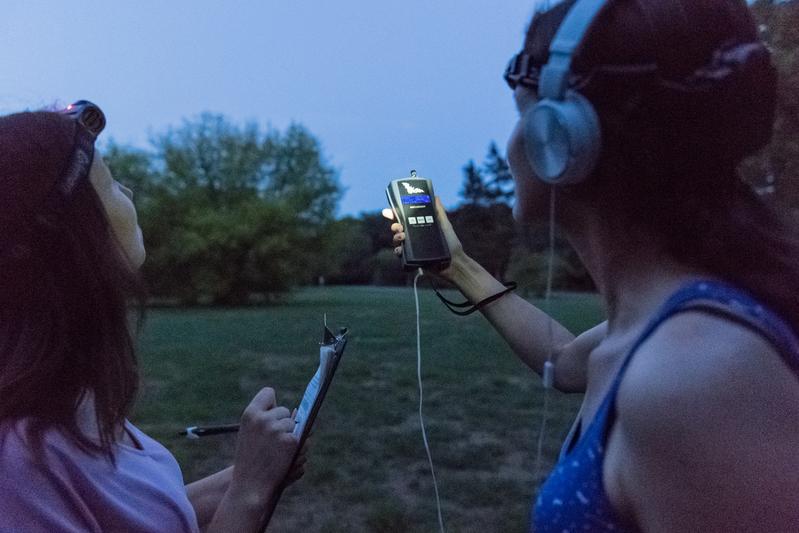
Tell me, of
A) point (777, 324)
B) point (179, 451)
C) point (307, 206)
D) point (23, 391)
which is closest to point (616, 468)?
point (777, 324)

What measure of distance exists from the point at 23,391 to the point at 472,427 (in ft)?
15.0

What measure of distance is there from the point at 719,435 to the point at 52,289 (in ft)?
4.05

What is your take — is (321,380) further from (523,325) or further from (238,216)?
(238,216)

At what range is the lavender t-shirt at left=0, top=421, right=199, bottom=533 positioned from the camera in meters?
1.20

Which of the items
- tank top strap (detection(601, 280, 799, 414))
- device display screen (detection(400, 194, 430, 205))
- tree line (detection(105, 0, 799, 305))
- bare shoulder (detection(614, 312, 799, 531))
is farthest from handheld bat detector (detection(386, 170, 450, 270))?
tree line (detection(105, 0, 799, 305))

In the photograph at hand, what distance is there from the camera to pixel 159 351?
980cm

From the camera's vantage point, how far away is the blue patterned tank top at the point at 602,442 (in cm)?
86

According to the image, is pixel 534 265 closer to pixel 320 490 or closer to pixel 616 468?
pixel 320 490

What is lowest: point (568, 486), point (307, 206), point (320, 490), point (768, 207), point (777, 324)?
point (320, 490)

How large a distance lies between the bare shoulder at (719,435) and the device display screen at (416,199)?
4.37 feet

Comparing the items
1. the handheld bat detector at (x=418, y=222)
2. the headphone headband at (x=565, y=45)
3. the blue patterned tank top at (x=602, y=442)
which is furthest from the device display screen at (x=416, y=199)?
the blue patterned tank top at (x=602, y=442)

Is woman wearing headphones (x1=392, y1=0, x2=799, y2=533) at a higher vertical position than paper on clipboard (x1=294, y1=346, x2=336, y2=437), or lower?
higher

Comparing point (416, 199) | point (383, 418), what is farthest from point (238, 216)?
point (416, 199)

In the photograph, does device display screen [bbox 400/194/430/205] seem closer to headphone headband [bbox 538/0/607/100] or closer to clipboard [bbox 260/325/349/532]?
clipboard [bbox 260/325/349/532]
